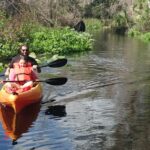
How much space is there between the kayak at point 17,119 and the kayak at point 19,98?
0.17 metres

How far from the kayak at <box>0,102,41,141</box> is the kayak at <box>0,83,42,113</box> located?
6.8 inches

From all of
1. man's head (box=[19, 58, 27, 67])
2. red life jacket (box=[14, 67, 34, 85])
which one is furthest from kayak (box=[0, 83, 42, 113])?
man's head (box=[19, 58, 27, 67])

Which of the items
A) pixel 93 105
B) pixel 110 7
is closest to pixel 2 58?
pixel 93 105

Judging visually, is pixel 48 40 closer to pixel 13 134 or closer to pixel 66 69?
pixel 66 69

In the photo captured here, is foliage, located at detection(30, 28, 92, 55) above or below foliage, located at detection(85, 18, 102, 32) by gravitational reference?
above

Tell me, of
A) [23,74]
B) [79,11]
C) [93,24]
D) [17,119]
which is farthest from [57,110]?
[93,24]

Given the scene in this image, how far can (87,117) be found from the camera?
11.8 m

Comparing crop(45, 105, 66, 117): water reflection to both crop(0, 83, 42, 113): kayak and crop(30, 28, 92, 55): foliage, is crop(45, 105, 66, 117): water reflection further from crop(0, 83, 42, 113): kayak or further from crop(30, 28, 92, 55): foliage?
crop(30, 28, 92, 55): foliage

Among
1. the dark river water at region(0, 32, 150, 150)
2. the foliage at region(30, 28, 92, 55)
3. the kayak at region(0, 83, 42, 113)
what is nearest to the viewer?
the dark river water at region(0, 32, 150, 150)

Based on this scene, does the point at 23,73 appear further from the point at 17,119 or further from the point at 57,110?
the point at 17,119

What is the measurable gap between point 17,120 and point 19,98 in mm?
612

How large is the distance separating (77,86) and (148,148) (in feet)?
22.5

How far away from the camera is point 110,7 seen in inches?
2500

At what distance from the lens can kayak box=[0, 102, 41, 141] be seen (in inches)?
416
